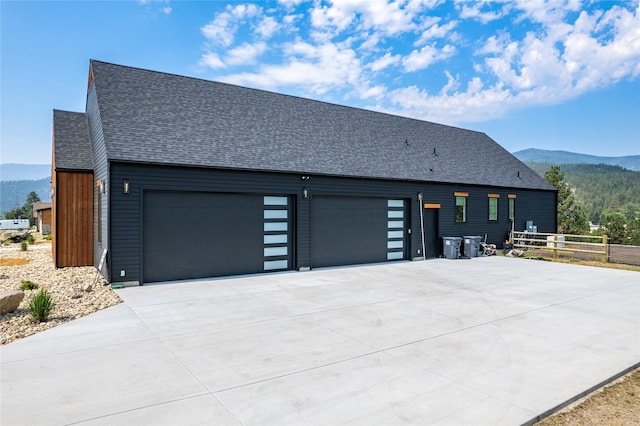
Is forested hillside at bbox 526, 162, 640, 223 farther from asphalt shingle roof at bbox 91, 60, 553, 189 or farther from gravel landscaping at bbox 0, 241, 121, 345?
gravel landscaping at bbox 0, 241, 121, 345

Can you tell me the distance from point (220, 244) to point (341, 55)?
34.5ft

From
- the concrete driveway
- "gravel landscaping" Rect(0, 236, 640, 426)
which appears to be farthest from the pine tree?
"gravel landscaping" Rect(0, 236, 640, 426)

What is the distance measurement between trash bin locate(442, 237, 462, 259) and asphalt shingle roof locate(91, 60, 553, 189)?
7.83ft

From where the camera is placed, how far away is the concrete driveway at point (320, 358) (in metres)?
3.30

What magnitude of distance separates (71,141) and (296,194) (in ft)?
25.1

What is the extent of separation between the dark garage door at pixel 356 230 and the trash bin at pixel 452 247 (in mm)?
1888

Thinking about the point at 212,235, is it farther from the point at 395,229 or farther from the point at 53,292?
the point at 395,229

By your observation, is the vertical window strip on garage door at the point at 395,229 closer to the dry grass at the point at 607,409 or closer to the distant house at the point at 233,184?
the distant house at the point at 233,184

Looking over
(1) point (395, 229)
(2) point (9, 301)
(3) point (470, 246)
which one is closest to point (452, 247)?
(3) point (470, 246)

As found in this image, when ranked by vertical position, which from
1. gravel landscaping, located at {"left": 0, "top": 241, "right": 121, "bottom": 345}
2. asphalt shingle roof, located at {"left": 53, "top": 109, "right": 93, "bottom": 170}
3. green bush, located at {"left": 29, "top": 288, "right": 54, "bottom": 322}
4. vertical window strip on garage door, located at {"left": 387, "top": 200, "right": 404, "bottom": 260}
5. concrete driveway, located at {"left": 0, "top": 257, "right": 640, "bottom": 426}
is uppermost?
asphalt shingle roof, located at {"left": 53, "top": 109, "right": 93, "bottom": 170}

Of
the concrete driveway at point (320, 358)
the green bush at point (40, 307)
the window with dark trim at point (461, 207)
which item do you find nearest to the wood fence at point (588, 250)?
the window with dark trim at point (461, 207)

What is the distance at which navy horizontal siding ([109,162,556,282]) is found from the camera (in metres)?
8.94

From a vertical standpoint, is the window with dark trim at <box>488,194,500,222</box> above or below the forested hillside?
below

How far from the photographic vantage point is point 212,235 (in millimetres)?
10195
